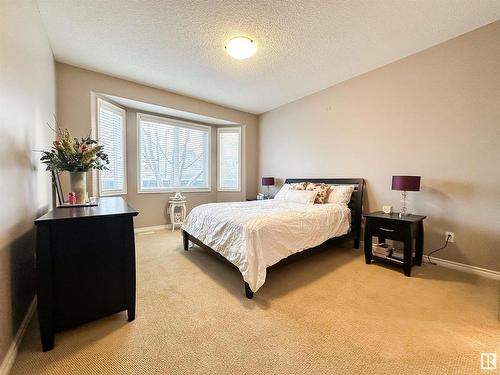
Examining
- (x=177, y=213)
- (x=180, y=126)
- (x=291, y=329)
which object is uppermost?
(x=180, y=126)

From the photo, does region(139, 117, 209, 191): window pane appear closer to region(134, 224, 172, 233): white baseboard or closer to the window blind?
the window blind

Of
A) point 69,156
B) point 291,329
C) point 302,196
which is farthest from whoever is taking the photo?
point 302,196

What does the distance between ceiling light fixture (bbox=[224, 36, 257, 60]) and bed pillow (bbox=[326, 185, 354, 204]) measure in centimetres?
240

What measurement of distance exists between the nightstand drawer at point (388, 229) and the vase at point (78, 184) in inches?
132

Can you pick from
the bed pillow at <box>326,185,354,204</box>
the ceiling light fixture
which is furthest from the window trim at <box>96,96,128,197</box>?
the bed pillow at <box>326,185,354,204</box>

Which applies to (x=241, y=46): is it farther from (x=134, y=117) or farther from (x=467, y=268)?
(x=467, y=268)

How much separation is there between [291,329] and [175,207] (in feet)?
12.3

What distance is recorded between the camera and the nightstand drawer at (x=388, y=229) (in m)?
2.49

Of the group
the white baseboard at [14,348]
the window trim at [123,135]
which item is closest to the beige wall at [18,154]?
the white baseboard at [14,348]

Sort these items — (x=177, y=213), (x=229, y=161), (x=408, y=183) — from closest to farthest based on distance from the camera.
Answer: (x=408, y=183) < (x=177, y=213) < (x=229, y=161)

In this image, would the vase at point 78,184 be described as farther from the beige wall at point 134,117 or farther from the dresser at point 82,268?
the beige wall at point 134,117

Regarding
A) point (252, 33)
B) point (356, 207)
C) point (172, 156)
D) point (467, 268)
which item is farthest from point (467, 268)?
point (172, 156)

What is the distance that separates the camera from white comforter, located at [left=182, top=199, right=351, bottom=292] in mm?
1989

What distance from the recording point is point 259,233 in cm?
204
